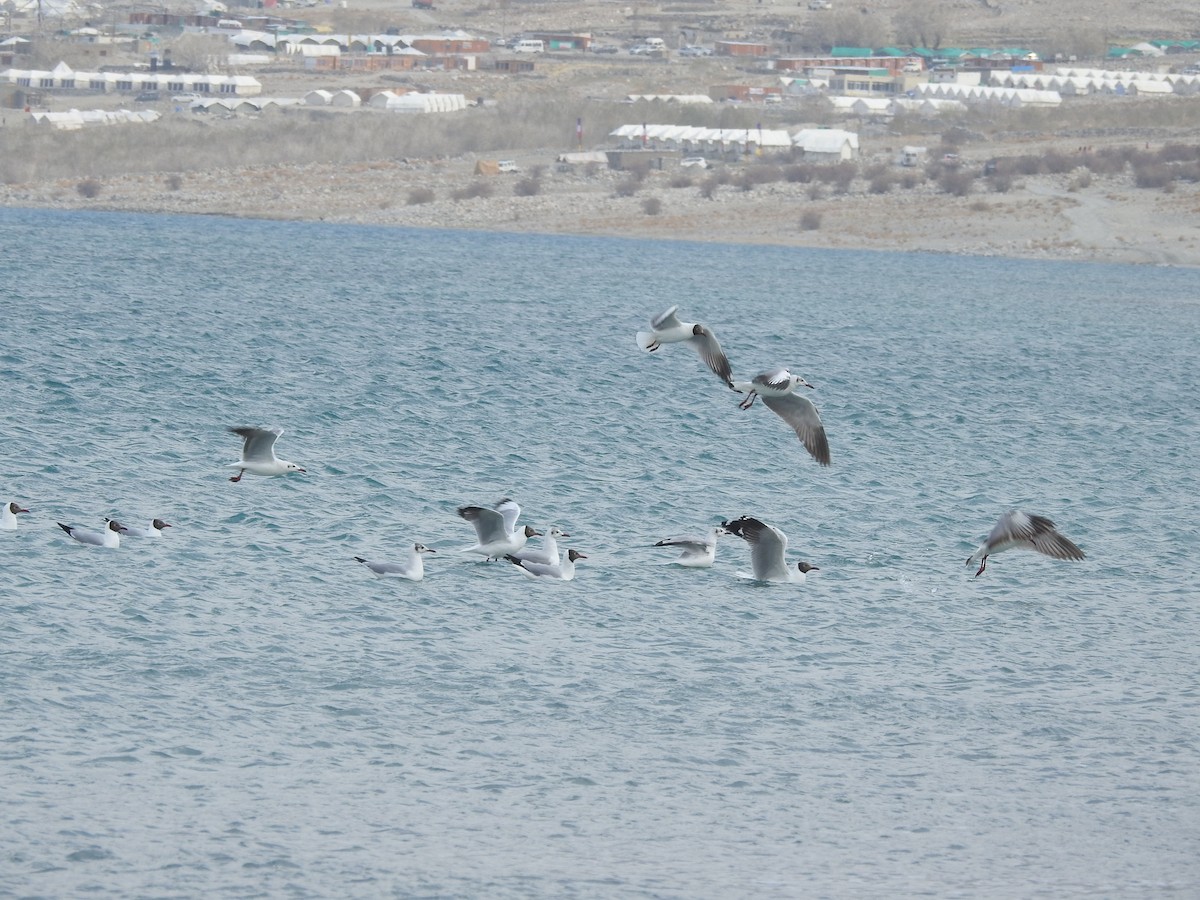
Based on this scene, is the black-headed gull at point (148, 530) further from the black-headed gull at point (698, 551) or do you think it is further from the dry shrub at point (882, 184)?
the dry shrub at point (882, 184)

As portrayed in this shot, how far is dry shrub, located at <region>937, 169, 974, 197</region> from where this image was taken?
107688 mm

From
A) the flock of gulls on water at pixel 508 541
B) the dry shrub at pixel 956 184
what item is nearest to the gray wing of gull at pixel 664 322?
the flock of gulls on water at pixel 508 541

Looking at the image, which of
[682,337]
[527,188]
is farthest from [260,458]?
[527,188]

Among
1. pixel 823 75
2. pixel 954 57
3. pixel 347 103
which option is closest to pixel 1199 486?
pixel 347 103

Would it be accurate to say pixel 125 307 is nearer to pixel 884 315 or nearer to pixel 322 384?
pixel 322 384

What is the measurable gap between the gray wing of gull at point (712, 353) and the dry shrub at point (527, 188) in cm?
9792

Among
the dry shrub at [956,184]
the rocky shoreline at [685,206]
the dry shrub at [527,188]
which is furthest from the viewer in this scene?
the dry shrub at [527,188]

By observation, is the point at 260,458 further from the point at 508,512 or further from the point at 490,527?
the point at 508,512

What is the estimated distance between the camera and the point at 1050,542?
55.5 feet

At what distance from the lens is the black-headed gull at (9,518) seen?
2330cm

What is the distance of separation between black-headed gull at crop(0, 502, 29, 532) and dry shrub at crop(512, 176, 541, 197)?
9195cm

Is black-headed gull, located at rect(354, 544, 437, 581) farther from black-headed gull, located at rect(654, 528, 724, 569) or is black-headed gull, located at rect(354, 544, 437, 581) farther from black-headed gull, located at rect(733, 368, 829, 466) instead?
black-headed gull, located at rect(733, 368, 829, 466)

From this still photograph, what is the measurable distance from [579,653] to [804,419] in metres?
3.55

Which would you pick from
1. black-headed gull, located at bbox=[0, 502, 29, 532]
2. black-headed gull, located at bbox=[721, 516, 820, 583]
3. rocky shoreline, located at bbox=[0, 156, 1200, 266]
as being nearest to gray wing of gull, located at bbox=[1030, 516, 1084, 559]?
black-headed gull, located at bbox=[721, 516, 820, 583]
